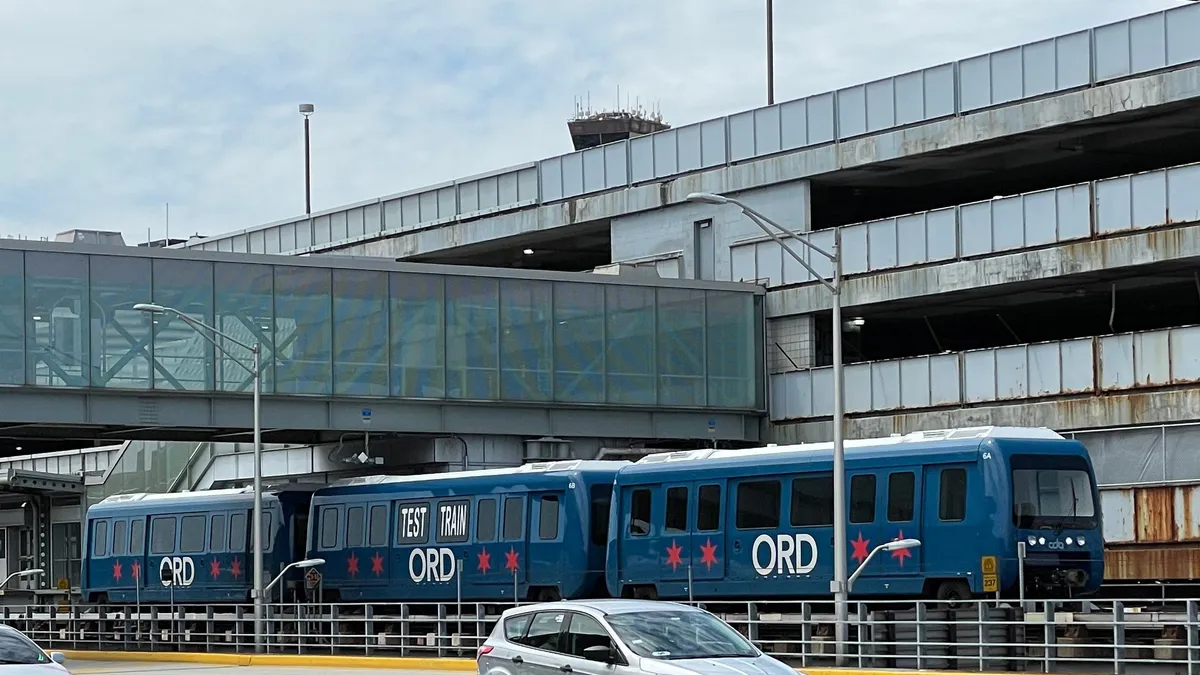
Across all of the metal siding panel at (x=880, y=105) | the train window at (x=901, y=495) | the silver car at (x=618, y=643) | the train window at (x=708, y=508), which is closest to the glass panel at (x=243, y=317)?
the train window at (x=708, y=508)

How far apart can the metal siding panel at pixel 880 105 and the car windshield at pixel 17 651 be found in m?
31.5

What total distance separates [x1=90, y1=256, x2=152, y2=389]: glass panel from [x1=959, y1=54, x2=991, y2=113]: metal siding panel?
18943 millimetres

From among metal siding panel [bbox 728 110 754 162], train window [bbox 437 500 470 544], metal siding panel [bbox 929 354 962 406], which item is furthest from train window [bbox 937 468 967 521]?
metal siding panel [bbox 728 110 754 162]

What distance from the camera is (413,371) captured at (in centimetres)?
4725

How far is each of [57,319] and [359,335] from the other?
6990mm

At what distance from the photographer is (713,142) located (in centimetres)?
5284

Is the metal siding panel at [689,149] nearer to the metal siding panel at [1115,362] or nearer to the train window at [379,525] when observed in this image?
the metal siding panel at [1115,362]

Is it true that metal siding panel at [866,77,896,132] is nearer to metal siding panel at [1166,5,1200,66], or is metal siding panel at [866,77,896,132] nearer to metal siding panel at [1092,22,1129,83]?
metal siding panel at [1092,22,1129,83]

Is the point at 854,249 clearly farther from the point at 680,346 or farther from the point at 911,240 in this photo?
the point at 680,346

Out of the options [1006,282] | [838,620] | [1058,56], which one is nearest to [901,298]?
[1006,282]

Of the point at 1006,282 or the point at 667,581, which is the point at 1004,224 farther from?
the point at 667,581

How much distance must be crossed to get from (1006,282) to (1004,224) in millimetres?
1309

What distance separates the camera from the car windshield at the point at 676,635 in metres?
18.8

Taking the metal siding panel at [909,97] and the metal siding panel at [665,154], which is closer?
the metal siding panel at [909,97]
